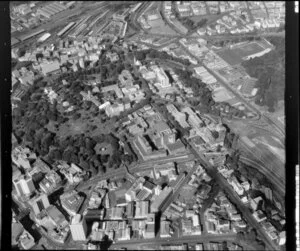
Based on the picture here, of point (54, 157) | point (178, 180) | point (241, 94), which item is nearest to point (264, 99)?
point (241, 94)

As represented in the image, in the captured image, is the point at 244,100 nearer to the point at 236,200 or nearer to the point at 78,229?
A: the point at 236,200

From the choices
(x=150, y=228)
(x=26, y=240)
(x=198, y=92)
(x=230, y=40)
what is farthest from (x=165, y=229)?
(x=230, y=40)

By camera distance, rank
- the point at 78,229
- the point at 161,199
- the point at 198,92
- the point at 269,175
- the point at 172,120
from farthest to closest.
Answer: the point at 198,92 → the point at 172,120 → the point at 269,175 → the point at 161,199 → the point at 78,229

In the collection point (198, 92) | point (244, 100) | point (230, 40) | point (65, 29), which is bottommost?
point (244, 100)

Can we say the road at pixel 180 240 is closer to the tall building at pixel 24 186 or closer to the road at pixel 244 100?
the tall building at pixel 24 186

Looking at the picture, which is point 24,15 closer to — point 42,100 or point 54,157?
point 42,100

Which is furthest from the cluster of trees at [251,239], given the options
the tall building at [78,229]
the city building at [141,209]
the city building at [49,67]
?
the city building at [49,67]

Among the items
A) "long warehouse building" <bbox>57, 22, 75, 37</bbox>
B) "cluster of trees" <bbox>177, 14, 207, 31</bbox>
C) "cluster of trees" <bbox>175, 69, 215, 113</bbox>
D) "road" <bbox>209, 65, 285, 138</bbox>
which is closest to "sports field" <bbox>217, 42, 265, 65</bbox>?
"road" <bbox>209, 65, 285, 138</bbox>

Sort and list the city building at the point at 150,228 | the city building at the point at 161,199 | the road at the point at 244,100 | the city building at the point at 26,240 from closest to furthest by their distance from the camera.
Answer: the city building at the point at 26,240 < the city building at the point at 150,228 < the city building at the point at 161,199 < the road at the point at 244,100
